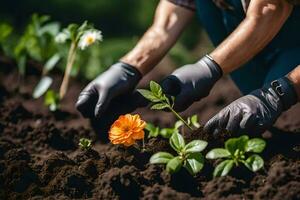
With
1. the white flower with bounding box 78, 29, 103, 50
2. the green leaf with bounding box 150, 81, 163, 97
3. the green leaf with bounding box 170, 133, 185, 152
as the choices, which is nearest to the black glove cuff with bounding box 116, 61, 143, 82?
the white flower with bounding box 78, 29, 103, 50

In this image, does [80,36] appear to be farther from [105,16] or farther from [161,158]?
[105,16]

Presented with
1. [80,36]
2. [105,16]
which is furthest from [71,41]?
[105,16]

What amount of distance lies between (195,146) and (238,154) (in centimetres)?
14

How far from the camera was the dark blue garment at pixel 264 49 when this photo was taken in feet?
8.87

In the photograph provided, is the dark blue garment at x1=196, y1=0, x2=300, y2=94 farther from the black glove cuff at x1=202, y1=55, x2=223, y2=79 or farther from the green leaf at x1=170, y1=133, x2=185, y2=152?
the green leaf at x1=170, y1=133, x2=185, y2=152

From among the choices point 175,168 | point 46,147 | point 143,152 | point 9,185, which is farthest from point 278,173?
point 46,147

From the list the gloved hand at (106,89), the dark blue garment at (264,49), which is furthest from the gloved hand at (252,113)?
the gloved hand at (106,89)

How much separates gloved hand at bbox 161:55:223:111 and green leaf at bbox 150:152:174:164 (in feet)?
1.33

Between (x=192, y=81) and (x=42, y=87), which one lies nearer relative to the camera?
(x=192, y=81)

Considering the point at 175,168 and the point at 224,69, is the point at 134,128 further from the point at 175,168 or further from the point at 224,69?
the point at 224,69

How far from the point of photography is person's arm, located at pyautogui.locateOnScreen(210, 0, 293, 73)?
7.70ft

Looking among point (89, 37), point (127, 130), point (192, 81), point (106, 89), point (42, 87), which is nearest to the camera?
point (127, 130)

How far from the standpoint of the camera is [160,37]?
2.88 m

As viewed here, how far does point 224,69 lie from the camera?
97.2 inches
